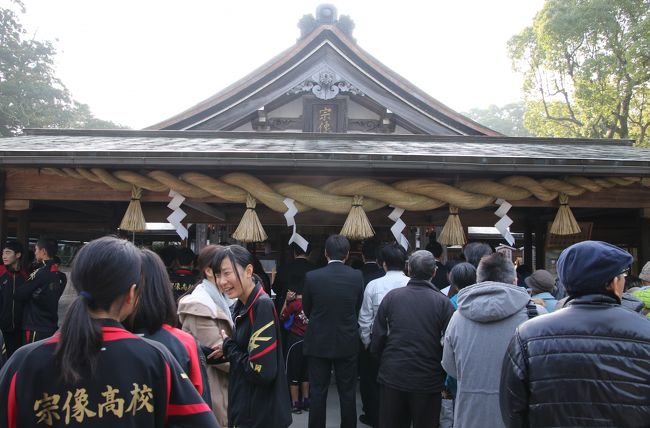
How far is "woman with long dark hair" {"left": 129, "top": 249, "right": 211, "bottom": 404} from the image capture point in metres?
2.04

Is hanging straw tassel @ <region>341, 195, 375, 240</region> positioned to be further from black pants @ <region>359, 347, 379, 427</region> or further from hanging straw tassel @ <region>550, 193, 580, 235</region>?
hanging straw tassel @ <region>550, 193, 580, 235</region>

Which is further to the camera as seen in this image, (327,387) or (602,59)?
(602,59)

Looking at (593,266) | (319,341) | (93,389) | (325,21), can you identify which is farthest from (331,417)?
(325,21)

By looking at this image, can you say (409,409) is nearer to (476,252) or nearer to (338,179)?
(476,252)

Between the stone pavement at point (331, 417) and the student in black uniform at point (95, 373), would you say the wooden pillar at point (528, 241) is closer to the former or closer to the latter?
the stone pavement at point (331, 417)

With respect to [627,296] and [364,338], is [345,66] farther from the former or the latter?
[627,296]

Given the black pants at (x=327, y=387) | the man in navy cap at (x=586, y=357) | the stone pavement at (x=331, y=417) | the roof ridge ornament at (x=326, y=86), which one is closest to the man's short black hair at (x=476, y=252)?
the black pants at (x=327, y=387)

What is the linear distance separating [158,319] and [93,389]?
56 cm

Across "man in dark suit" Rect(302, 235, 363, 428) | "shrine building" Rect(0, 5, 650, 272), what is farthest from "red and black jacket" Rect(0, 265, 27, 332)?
"man in dark suit" Rect(302, 235, 363, 428)

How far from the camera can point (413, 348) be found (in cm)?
358

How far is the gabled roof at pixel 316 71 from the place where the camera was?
28.6ft

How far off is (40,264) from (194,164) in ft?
7.35

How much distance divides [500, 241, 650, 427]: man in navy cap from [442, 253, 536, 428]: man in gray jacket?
80 centimetres

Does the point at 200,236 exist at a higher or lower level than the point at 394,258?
lower
